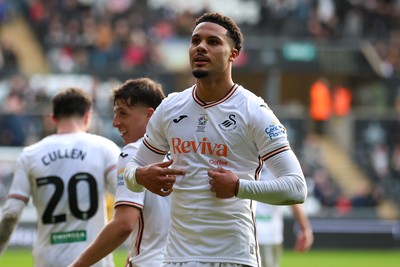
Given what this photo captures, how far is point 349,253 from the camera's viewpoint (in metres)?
22.7

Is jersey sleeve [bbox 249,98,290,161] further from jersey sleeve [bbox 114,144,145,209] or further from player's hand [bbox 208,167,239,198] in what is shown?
jersey sleeve [bbox 114,144,145,209]

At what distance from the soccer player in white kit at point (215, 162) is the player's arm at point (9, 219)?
5.33ft

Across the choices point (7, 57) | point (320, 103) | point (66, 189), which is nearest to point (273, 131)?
point (66, 189)

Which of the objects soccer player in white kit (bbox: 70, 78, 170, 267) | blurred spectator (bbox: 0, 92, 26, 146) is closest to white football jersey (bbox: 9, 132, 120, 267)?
soccer player in white kit (bbox: 70, 78, 170, 267)

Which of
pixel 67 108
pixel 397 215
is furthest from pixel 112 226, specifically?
pixel 397 215

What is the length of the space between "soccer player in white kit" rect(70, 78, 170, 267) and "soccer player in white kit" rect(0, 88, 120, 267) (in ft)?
2.44

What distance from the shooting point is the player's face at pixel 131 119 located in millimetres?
6754

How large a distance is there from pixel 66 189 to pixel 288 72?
25.3 metres

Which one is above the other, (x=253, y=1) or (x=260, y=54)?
(x=253, y=1)

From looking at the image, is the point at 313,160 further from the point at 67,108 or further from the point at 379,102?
the point at 67,108

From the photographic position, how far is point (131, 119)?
22.2 feet

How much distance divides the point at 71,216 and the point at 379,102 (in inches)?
1010

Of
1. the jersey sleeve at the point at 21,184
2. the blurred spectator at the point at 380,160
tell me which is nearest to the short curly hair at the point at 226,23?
the jersey sleeve at the point at 21,184

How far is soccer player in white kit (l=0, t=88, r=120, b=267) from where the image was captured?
7.40 meters
